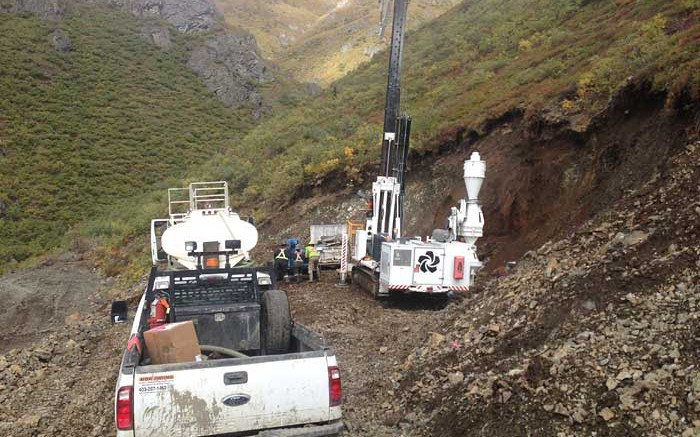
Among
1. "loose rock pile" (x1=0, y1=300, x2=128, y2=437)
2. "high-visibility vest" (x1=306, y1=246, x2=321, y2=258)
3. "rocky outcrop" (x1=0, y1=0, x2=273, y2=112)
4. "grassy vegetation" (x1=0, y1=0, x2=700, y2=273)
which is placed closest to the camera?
"loose rock pile" (x1=0, y1=300, x2=128, y2=437)

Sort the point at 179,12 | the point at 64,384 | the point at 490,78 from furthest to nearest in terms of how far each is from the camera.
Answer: the point at 179,12 < the point at 490,78 < the point at 64,384

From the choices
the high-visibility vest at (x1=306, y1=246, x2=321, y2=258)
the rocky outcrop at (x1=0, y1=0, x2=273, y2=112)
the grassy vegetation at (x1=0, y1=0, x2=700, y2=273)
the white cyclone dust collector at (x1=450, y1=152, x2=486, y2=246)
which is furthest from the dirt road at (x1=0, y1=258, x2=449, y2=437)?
the rocky outcrop at (x1=0, y1=0, x2=273, y2=112)

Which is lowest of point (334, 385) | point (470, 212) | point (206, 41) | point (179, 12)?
point (334, 385)

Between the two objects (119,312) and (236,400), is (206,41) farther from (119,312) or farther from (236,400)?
(236,400)

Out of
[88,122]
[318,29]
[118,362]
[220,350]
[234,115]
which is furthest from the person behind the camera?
[318,29]

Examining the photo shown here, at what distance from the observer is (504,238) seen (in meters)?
16.8

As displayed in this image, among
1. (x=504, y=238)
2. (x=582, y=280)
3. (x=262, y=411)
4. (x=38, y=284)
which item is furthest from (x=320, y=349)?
(x=38, y=284)

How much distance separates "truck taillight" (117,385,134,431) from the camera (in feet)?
16.3

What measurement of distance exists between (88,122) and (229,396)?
54.3 m

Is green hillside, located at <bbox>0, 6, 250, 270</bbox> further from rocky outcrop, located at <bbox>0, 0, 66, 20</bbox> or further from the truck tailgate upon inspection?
the truck tailgate

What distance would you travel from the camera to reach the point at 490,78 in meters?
29.6

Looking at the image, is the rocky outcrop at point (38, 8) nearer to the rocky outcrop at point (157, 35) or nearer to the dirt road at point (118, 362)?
the rocky outcrop at point (157, 35)

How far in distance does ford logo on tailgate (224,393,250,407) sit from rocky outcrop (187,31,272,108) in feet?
220

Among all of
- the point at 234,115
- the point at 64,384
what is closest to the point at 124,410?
the point at 64,384
